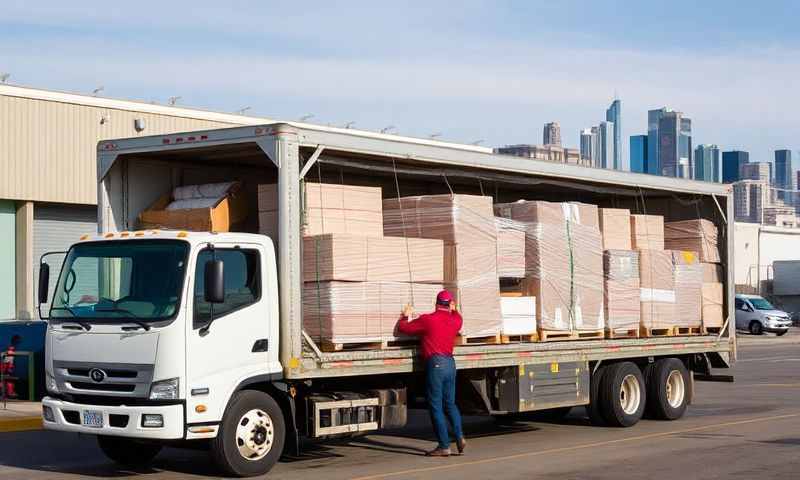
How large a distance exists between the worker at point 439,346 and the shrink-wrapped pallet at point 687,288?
4.98 meters

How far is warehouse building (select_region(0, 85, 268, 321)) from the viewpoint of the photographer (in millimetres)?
25672

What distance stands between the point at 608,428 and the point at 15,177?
15.6 m

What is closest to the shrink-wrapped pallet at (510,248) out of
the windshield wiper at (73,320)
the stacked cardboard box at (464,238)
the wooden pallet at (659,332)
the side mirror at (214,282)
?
the stacked cardboard box at (464,238)

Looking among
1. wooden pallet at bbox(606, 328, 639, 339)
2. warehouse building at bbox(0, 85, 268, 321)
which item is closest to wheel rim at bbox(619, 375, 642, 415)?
wooden pallet at bbox(606, 328, 639, 339)

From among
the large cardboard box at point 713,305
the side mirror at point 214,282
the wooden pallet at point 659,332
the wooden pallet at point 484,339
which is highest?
the side mirror at point 214,282

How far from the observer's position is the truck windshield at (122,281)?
1078cm

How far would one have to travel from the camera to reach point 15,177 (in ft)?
84.7

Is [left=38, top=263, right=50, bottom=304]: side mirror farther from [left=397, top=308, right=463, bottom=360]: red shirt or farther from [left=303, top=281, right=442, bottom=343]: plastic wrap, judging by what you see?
[left=397, top=308, right=463, bottom=360]: red shirt

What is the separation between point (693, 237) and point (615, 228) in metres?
2.05

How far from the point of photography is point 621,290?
15.2 meters

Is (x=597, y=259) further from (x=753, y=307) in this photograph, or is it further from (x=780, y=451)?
(x=753, y=307)

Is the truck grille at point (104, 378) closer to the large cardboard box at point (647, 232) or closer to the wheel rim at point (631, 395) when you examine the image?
the wheel rim at point (631, 395)

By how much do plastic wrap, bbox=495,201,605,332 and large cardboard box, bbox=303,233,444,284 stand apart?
163cm

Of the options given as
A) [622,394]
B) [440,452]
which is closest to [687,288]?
[622,394]
